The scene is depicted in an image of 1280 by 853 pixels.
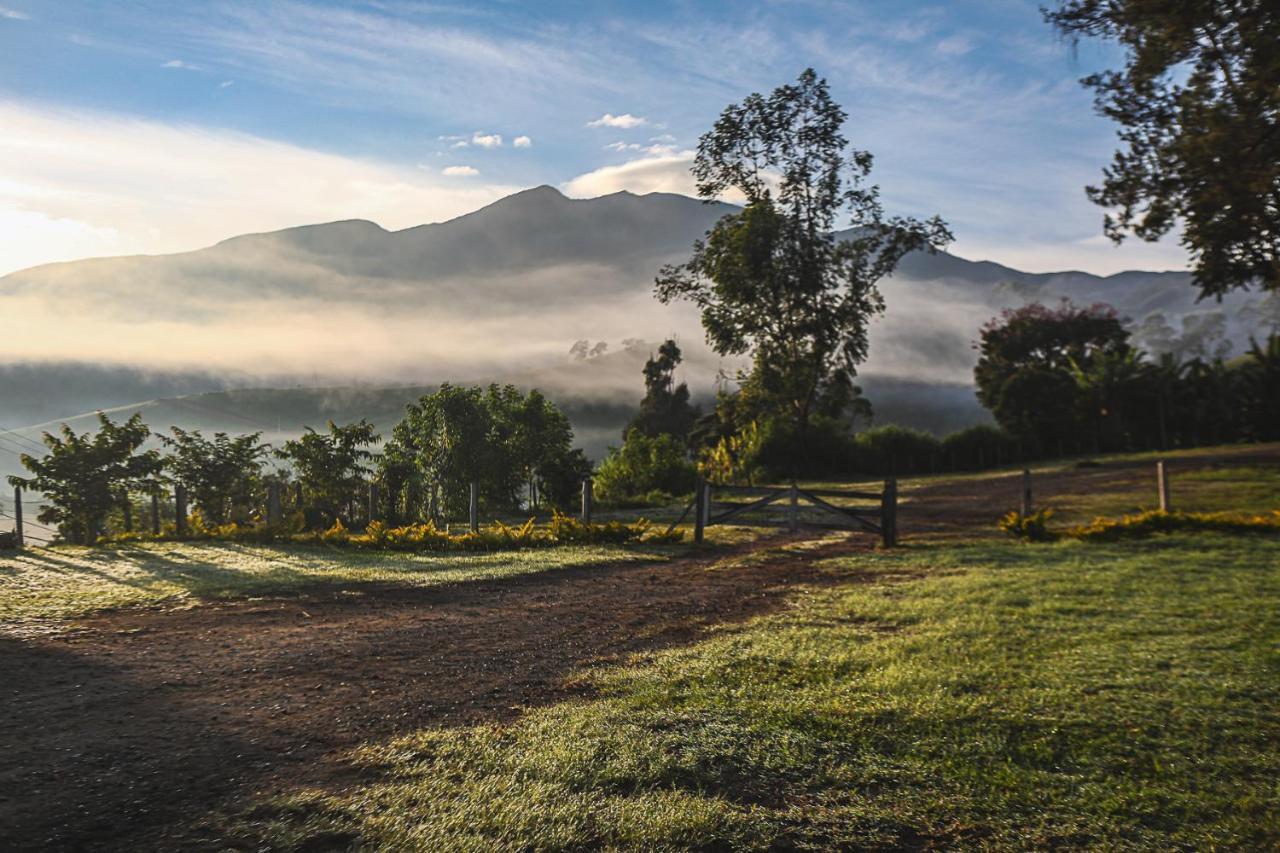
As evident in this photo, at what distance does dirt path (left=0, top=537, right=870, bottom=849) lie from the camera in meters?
4.17

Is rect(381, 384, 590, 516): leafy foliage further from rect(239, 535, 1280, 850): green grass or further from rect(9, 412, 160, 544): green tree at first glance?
rect(239, 535, 1280, 850): green grass

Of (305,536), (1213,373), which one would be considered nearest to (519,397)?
(305,536)

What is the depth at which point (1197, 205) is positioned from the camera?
12062 mm

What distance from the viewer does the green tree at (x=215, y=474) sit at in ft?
84.3

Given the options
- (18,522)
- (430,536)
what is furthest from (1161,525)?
(18,522)

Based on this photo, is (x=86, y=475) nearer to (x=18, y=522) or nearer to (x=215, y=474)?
(x=215, y=474)

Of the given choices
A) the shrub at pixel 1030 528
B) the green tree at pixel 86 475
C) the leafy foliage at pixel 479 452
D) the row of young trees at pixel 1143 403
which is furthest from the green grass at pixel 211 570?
the row of young trees at pixel 1143 403

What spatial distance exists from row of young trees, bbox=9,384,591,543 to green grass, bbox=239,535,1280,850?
17973 millimetres

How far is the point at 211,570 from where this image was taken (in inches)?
494

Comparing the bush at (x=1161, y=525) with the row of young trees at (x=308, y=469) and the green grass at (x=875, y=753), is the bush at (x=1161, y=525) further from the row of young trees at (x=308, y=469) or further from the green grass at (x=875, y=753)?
the row of young trees at (x=308, y=469)

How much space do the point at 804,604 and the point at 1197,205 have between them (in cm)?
813

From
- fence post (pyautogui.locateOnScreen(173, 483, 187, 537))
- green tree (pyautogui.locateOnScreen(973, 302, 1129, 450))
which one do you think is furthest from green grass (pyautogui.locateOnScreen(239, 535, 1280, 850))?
green tree (pyautogui.locateOnScreen(973, 302, 1129, 450))

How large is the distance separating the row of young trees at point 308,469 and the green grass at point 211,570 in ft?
26.6

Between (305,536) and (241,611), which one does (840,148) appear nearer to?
(305,536)
